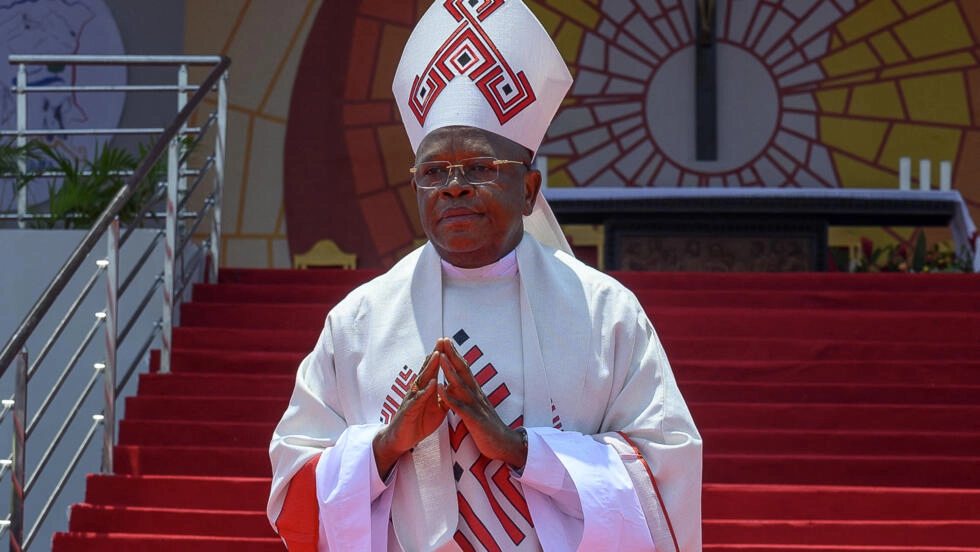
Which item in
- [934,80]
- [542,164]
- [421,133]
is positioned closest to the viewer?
[421,133]

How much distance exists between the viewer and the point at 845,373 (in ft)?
19.4

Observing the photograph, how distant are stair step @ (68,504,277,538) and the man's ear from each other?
2.33 metres

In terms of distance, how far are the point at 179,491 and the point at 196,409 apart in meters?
0.64

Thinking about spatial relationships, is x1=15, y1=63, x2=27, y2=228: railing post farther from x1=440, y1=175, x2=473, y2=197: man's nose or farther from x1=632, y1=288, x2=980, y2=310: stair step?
x1=440, y1=175, x2=473, y2=197: man's nose

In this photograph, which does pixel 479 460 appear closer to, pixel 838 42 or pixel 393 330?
pixel 393 330

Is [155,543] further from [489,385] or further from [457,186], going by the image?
[457,186]

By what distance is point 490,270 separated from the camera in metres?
2.83

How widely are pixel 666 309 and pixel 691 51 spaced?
4065 millimetres

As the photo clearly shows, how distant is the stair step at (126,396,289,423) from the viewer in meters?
5.66

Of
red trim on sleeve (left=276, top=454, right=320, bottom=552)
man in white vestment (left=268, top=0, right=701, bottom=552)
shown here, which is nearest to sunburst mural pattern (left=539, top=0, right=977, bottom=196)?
man in white vestment (left=268, top=0, right=701, bottom=552)

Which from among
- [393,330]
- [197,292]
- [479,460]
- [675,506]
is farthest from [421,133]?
[197,292]

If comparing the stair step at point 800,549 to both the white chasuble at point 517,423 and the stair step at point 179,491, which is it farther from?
the white chasuble at point 517,423

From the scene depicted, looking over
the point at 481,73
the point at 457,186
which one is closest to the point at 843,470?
the point at 481,73

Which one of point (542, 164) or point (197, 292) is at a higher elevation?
point (542, 164)
